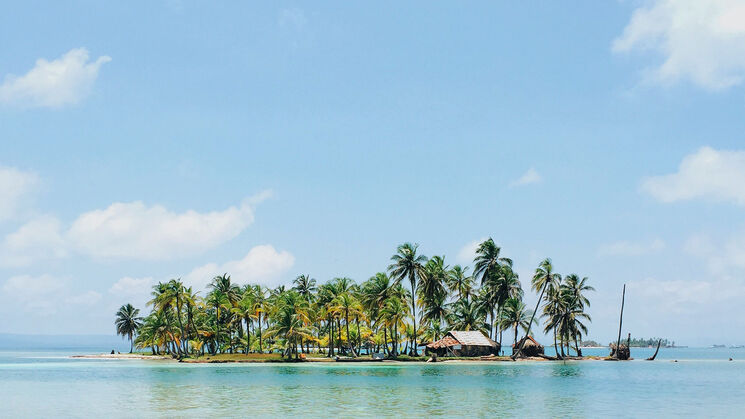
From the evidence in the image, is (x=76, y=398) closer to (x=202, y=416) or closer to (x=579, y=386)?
(x=202, y=416)

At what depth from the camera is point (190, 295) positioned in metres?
98.8

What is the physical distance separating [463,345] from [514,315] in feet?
39.6

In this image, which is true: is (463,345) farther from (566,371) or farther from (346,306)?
(566,371)

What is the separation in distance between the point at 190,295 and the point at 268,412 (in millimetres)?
66108

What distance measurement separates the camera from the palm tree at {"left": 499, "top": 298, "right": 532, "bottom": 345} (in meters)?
105

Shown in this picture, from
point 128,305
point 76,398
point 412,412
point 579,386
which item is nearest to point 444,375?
point 579,386

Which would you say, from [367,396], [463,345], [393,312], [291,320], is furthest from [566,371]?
[367,396]

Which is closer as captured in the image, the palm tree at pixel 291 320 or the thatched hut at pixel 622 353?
the palm tree at pixel 291 320

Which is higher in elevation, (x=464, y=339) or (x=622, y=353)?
(x=464, y=339)

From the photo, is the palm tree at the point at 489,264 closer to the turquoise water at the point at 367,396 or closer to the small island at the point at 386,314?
the small island at the point at 386,314

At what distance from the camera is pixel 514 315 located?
104875mm

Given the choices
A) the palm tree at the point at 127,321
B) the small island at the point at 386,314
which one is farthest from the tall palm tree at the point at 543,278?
the palm tree at the point at 127,321

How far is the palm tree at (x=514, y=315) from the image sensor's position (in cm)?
10475

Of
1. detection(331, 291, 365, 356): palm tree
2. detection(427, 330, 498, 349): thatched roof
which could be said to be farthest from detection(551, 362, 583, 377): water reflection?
detection(331, 291, 365, 356): palm tree
